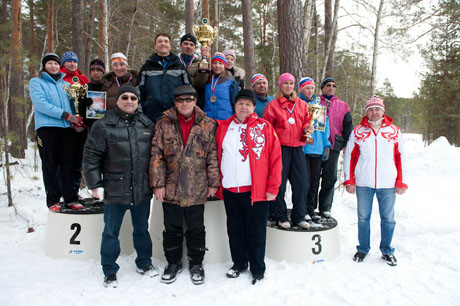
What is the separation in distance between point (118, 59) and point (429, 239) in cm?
523

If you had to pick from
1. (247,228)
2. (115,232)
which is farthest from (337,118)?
(115,232)

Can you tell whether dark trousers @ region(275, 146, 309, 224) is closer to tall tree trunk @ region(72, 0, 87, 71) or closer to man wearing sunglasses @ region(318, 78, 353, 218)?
man wearing sunglasses @ region(318, 78, 353, 218)

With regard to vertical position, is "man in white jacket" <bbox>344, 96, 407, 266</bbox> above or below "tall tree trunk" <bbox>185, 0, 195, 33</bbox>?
below

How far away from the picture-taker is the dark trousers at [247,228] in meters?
3.18

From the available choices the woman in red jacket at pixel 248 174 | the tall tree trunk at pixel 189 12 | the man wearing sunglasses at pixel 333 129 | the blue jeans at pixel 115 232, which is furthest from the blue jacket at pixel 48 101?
the tall tree trunk at pixel 189 12

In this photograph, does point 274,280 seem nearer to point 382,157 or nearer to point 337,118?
point 382,157

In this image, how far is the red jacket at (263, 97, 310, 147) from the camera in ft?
12.0

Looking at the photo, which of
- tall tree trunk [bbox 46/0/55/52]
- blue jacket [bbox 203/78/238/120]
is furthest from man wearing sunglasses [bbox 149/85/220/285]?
tall tree trunk [bbox 46/0/55/52]

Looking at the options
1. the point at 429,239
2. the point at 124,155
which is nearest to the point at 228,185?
the point at 124,155

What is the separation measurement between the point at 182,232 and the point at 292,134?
179 cm

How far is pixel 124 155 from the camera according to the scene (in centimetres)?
308

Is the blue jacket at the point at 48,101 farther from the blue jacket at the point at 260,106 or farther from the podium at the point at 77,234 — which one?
the blue jacket at the point at 260,106

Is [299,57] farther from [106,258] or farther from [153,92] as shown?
[106,258]

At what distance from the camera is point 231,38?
16406 millimetres
